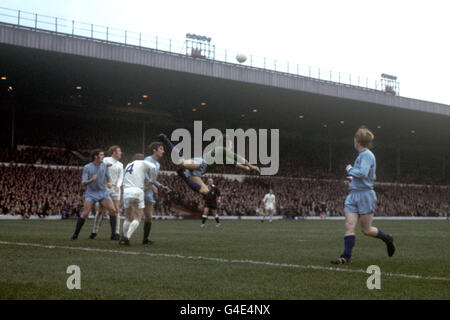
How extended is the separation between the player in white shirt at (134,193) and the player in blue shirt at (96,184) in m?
1.54

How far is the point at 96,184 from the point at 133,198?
2.00 meters

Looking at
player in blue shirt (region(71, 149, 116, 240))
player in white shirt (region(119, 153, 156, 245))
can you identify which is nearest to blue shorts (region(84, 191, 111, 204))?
player in blue shirt (region(71, 149, 116, 240))

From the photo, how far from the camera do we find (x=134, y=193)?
11625mm

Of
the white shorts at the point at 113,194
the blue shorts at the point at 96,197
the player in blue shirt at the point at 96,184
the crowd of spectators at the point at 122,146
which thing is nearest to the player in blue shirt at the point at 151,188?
the player in blue shirt at the point at 96,184

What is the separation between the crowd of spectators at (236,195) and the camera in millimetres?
33875

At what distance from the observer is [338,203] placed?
167 feet

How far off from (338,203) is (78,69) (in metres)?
26.5

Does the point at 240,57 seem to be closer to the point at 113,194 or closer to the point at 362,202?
the point at 113,194

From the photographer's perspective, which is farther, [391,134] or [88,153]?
[391,134]

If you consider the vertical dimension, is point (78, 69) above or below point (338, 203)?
above

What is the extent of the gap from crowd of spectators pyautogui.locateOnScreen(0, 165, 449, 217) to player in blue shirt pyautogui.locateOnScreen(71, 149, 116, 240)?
20.2 meters
